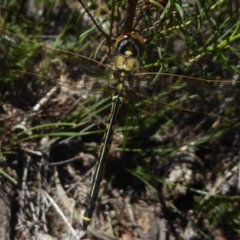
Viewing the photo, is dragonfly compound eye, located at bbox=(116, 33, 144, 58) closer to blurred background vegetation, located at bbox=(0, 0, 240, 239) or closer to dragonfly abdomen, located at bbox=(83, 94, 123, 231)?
blurred background vegetation, located at bbox=(0, 0, 240, 239)

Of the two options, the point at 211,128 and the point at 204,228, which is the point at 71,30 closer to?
the point at 211,128

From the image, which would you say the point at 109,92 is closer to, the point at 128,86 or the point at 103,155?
the point at 128,86

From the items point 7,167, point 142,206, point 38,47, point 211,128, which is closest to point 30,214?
point 7,167

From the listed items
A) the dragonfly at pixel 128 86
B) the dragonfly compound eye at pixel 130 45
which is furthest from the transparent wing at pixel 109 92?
the dragonfly compound eye at pixel 130 45

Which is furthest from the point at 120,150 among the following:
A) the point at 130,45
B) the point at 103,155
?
the point at 130,45

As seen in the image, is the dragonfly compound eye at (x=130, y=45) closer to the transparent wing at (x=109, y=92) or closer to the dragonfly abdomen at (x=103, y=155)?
the transparent wing at (x=109, y=92)

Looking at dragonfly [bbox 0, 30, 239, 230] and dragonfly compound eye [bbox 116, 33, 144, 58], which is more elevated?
dragonfly compound eye [bbox 116, 33, 144, 58]

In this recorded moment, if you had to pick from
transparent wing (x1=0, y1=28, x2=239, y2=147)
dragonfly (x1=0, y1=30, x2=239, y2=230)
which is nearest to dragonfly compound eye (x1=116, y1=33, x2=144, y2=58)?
dragonfly (x1=0, y1=30, x2=239, y2=230)
